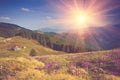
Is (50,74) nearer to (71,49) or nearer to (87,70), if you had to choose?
(87,70)

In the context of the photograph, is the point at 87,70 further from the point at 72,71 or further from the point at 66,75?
the point at 66,75

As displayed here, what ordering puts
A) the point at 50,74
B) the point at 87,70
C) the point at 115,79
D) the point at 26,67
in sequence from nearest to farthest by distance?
the point at 115,79
the point at 50,74
the point at 87,70
the point at 26,67

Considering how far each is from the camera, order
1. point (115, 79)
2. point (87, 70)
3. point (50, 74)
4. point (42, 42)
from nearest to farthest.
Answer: point (115, 79), point (50, 74), point (87, 70), point (42, 42)

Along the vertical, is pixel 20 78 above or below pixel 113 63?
below

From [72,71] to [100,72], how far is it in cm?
256

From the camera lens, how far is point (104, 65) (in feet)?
58.1

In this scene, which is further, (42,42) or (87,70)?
(42,42)

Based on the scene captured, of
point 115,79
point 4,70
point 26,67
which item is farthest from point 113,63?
point 4,70

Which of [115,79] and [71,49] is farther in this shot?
[71,49]

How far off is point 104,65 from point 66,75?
541 centimetres

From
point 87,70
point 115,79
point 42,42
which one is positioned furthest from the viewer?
point 42,42

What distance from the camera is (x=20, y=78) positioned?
13945 mm

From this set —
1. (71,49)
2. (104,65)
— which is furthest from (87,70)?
(71,49)

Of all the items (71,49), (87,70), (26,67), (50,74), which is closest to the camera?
(50,74)
